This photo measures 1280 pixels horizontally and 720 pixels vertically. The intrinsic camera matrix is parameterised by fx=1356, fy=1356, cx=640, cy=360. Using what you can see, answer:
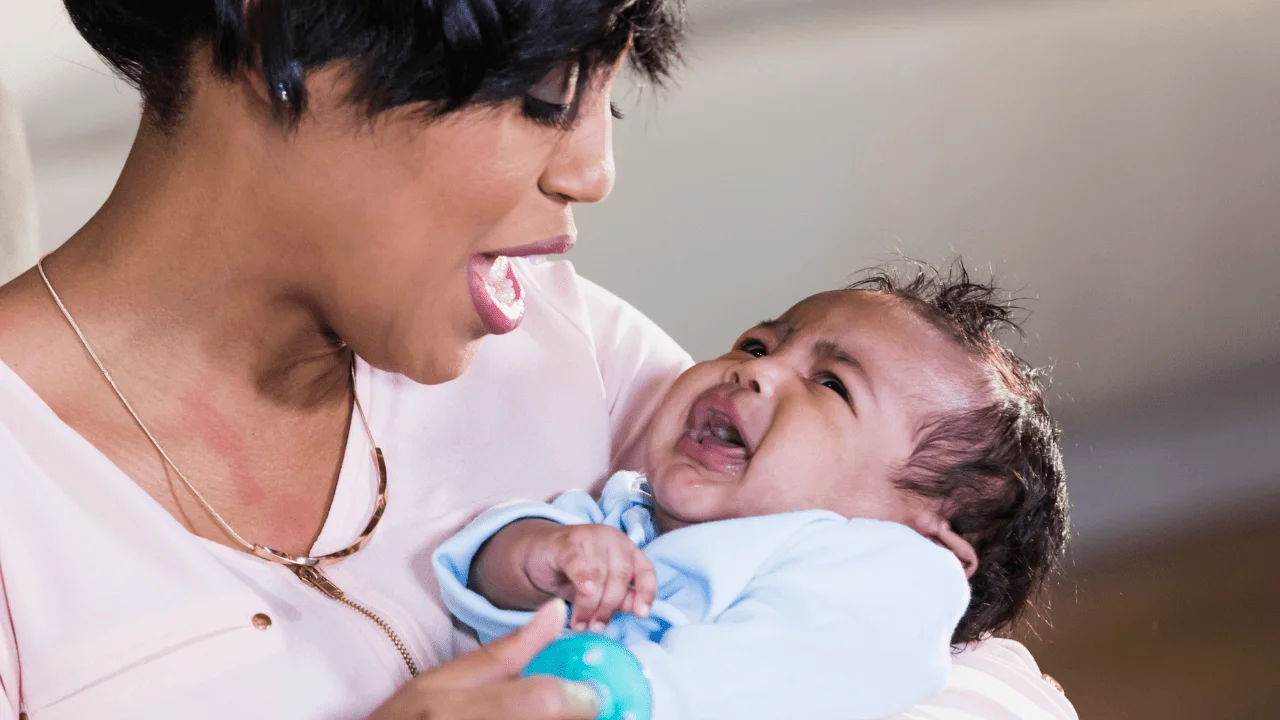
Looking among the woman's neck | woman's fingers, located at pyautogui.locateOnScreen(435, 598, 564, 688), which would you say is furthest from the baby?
the woman's neck

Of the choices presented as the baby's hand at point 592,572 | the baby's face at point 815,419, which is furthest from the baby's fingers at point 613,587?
the baby's face at point 815,419

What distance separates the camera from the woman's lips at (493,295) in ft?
3.36

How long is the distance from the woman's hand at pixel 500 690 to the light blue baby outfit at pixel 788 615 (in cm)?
14

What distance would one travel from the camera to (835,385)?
4.04 feet

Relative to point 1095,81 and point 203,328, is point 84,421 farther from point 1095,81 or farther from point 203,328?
point 1095,81

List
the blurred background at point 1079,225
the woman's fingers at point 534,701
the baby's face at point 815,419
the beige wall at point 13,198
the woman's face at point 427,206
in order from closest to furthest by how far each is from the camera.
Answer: the woman's fingers at point 534,701
the woman's face at point 427,206
the baby's face at point 815,419
the beige wall at point 13,198
the blurred background at point 1079,225

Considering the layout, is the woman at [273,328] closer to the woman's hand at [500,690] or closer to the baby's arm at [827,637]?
the woman's hand at [500,690]

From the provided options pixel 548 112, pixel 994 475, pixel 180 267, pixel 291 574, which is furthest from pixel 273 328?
pixel 994 475

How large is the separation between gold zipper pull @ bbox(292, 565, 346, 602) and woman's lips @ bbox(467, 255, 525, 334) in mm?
242

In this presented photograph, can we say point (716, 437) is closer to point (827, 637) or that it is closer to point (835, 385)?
point (835, 385)

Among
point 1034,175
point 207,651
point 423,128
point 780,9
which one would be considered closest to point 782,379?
point 423,128

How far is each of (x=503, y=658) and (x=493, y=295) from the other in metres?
0.29

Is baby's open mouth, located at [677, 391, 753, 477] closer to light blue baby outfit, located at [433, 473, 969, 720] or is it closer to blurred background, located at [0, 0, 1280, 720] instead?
light blue baby outfit, located at [433, 473, 969, 720]

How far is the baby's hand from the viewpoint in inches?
40.7
